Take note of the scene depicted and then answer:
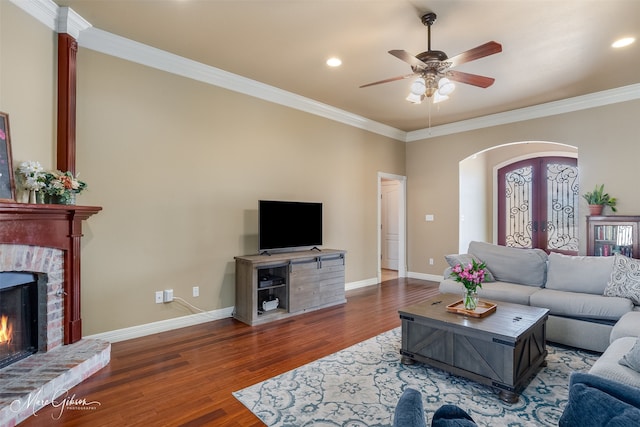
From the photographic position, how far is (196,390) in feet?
8.12

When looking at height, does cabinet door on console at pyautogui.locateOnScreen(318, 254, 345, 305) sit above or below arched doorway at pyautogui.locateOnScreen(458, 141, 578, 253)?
below

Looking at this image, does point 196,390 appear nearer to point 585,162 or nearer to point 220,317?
point 220,317

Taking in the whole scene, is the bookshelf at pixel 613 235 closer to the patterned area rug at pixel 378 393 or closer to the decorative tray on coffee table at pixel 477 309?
the patterned area rug at pixel 378 393

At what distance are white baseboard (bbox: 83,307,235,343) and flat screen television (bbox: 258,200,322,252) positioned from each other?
937 millimetres

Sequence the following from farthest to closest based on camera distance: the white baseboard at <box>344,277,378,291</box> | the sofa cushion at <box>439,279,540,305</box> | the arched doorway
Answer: the arched doorway → the white baseboard at <box>344,277,378,291</box> → the sofa cushion at <box>439,279,540,305</box>

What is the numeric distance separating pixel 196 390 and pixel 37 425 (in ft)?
3.02

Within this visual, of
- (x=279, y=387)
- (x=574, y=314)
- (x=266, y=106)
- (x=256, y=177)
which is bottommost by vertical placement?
(x=279, y=387)

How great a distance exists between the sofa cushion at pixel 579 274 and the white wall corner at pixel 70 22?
17.7 ft

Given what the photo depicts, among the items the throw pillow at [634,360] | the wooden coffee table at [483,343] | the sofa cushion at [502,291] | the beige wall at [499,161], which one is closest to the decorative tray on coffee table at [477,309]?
the wooden coffee table at [483,343]

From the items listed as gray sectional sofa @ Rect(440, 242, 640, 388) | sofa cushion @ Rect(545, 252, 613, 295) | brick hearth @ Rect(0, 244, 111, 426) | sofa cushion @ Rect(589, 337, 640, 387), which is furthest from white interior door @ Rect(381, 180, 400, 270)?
brick hearth @ Rect(0, 244, 111, 426)

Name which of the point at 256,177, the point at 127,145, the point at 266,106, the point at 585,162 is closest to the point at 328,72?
the point at 266,106

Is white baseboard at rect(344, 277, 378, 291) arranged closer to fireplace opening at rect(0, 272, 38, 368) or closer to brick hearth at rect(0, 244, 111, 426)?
brick hearth at rect(0, 244, 111, 426)

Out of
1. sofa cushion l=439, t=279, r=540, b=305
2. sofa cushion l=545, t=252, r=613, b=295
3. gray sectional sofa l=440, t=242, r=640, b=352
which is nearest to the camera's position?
gray sectional sofa l=440, t=242, r=640, b=352

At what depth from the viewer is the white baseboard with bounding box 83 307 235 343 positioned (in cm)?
334
